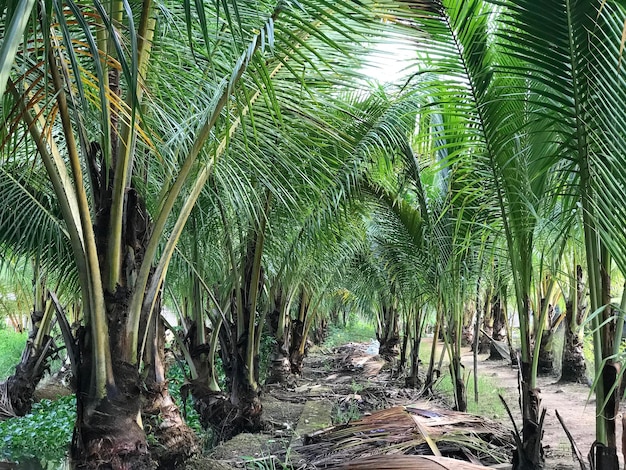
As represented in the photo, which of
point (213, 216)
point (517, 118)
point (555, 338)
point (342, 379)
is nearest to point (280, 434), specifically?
point (213, 216)

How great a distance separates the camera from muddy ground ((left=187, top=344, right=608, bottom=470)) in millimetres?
4078

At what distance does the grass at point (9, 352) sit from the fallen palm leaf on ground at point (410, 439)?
9.15m

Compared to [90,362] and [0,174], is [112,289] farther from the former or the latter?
[0,174]

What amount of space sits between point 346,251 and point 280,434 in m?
3.02

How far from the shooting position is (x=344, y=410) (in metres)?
6.30

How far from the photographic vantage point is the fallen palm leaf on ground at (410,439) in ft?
11.8

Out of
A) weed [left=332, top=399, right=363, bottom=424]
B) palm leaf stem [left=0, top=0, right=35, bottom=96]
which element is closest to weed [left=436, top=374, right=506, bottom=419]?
weed [left=332, top=399, right=363, bottom=424]

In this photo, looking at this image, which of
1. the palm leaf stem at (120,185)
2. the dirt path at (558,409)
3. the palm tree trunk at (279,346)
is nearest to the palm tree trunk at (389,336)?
the dirt path at (558,409)

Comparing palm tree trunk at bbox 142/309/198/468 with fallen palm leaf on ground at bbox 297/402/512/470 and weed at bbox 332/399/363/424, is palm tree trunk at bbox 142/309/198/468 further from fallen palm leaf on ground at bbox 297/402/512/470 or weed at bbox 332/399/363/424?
weed at bbox 332/399/363/424

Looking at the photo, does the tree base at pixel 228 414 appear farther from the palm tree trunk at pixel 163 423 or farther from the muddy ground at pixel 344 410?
the palm tree trunk at pixel 163 423

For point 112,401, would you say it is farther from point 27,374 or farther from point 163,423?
point 27,374

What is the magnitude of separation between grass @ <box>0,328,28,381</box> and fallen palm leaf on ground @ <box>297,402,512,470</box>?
9.15m

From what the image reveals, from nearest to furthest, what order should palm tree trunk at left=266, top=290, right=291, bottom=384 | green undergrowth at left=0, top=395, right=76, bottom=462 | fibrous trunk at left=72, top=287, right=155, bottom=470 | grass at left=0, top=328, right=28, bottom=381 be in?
fibrous trunk at left=72, top=287, right=155, bottom=470
green undergrowth at left=0, top=395, right=76, bottom=462
palm tree trunk at left=266, top=290, right=291, bottom=384
grass at left=0, top=328, right=28, bottom=381

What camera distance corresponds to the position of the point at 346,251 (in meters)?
7.71
